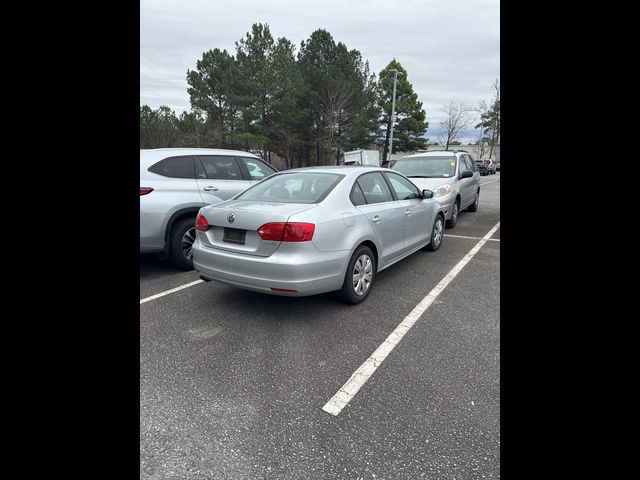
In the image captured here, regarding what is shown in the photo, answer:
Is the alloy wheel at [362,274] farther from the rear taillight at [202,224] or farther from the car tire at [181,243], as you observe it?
the car tire at [181,243]

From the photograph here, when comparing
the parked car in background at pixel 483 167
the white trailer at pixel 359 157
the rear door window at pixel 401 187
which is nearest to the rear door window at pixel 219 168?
the rear door window at pixel 401 187

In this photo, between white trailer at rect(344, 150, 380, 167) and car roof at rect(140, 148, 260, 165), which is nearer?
car roof at rect(140, 148, 260, 165)

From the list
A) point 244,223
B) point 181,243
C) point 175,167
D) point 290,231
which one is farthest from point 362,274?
point 175,167

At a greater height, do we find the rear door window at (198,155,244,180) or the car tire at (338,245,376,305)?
the rear door window at (198,155,244,180)

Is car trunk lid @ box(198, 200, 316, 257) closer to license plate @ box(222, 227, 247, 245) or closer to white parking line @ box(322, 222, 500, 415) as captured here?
license plate @ box(222, 227, 247, 245)

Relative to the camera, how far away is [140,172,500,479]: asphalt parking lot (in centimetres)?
202

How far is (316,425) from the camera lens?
2281 millimetres

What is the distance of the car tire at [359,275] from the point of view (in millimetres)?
3900

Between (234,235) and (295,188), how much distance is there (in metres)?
0.96

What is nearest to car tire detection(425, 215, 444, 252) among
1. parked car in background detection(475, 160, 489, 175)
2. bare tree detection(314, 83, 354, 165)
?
bare tree detection(314, 83, 354, 165)

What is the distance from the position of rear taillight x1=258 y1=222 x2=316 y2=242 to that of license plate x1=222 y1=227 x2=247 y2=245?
1.07 feet
